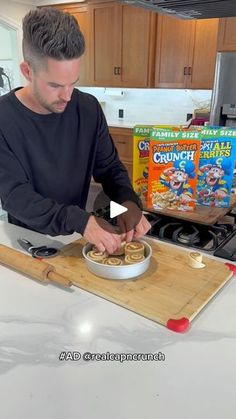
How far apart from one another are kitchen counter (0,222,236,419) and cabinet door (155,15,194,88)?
10.6ft

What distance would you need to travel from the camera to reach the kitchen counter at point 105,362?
54 cm

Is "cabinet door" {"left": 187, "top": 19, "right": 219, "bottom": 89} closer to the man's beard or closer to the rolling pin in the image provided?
the man's beard

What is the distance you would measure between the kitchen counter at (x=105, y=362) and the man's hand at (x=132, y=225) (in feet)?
0.73

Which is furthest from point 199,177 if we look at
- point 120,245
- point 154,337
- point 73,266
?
point 154,337

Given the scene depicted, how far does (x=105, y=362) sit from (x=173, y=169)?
667mm

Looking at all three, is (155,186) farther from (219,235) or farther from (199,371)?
(199,371)

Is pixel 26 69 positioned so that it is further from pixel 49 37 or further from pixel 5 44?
pixel 5 44

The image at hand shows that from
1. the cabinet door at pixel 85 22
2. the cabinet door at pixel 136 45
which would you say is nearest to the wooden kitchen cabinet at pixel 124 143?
the cabinet door at pixel 136 45

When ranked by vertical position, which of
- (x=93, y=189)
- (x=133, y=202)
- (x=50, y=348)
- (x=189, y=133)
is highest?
(x=189, y=133)

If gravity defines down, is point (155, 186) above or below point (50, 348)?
above

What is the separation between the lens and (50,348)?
65 cm

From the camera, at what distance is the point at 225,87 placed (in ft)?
9.75

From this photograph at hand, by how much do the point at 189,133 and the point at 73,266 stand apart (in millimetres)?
533

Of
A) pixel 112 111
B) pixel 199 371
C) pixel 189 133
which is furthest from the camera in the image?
pixel 112 111
